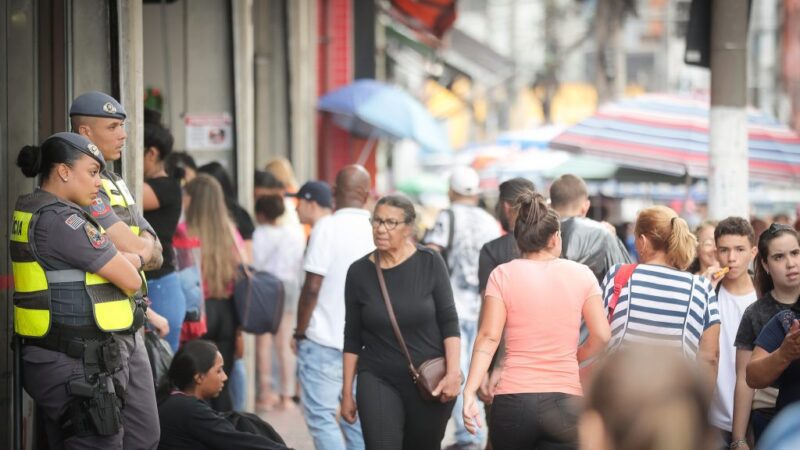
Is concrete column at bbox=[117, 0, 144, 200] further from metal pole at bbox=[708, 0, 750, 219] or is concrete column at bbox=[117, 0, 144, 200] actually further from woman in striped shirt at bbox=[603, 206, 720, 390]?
metal pole at bbox=[708, 0, 750, 219]

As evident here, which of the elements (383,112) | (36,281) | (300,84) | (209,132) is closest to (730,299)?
(36,281)

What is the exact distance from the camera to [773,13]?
193ft

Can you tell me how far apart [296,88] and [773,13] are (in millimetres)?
46593

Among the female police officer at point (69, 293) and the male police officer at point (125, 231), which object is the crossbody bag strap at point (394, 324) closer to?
the male police officer at point (125, 231)

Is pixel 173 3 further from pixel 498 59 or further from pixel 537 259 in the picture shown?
pixel 498 59

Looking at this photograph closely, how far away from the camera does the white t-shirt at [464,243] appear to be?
10344mm

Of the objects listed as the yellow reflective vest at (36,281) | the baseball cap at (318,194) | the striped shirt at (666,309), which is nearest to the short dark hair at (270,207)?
the baseball cap at (318,194)

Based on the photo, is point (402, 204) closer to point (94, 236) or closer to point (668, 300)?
point (668, 300)

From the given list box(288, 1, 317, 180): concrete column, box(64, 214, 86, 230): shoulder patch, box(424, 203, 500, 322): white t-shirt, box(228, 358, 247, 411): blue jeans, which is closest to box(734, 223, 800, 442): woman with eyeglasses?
box(64, 214, 86, 230): shoulder patch

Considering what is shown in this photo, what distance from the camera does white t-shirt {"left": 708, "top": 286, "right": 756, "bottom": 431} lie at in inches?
281

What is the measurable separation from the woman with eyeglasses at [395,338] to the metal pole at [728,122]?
3.37 metres

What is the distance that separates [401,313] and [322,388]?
1434 mm

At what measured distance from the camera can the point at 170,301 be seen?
8.11m

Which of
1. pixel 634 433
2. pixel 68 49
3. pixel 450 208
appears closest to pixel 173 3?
pixel 450 208
